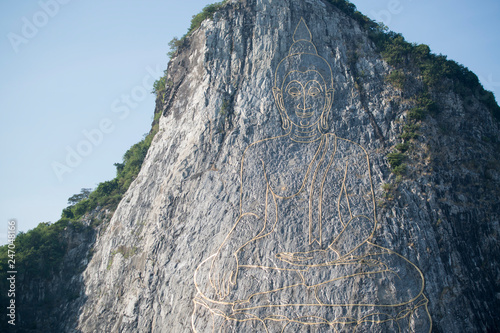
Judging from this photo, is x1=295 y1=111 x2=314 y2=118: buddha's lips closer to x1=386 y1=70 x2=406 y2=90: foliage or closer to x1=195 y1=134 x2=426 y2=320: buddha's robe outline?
x1=195 y1=134 x2=426 y2=320: buddha's robe outline

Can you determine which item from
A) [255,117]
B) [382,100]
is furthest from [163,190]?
[382,100]

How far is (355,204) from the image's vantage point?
51.3ft

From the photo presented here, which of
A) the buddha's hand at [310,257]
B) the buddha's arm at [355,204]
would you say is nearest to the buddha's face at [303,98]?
the buddha's arm at [355,204]

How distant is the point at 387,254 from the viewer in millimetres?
14430

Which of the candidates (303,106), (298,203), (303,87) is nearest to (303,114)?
(303,106)

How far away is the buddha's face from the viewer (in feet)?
57.1

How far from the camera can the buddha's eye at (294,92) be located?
17.5 metres

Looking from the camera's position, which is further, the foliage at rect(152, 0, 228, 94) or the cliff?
Answer: the foliage at rect(152, 0, 228, 94)

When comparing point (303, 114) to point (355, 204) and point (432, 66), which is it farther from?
point (432, 66)

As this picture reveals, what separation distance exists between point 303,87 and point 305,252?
22.9 feet

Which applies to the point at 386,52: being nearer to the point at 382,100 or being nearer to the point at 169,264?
the point at 382,100

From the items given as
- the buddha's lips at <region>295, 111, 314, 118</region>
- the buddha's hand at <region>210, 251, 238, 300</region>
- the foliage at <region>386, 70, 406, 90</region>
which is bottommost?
the buddha's hand at <region>210, 251, 238, 300</region>

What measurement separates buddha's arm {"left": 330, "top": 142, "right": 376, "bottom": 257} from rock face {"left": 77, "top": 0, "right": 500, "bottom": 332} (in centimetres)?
5

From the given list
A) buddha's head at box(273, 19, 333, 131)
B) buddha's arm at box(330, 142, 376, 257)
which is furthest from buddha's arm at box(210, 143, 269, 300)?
buddha's arm at box(330, 142, 376, 257)
